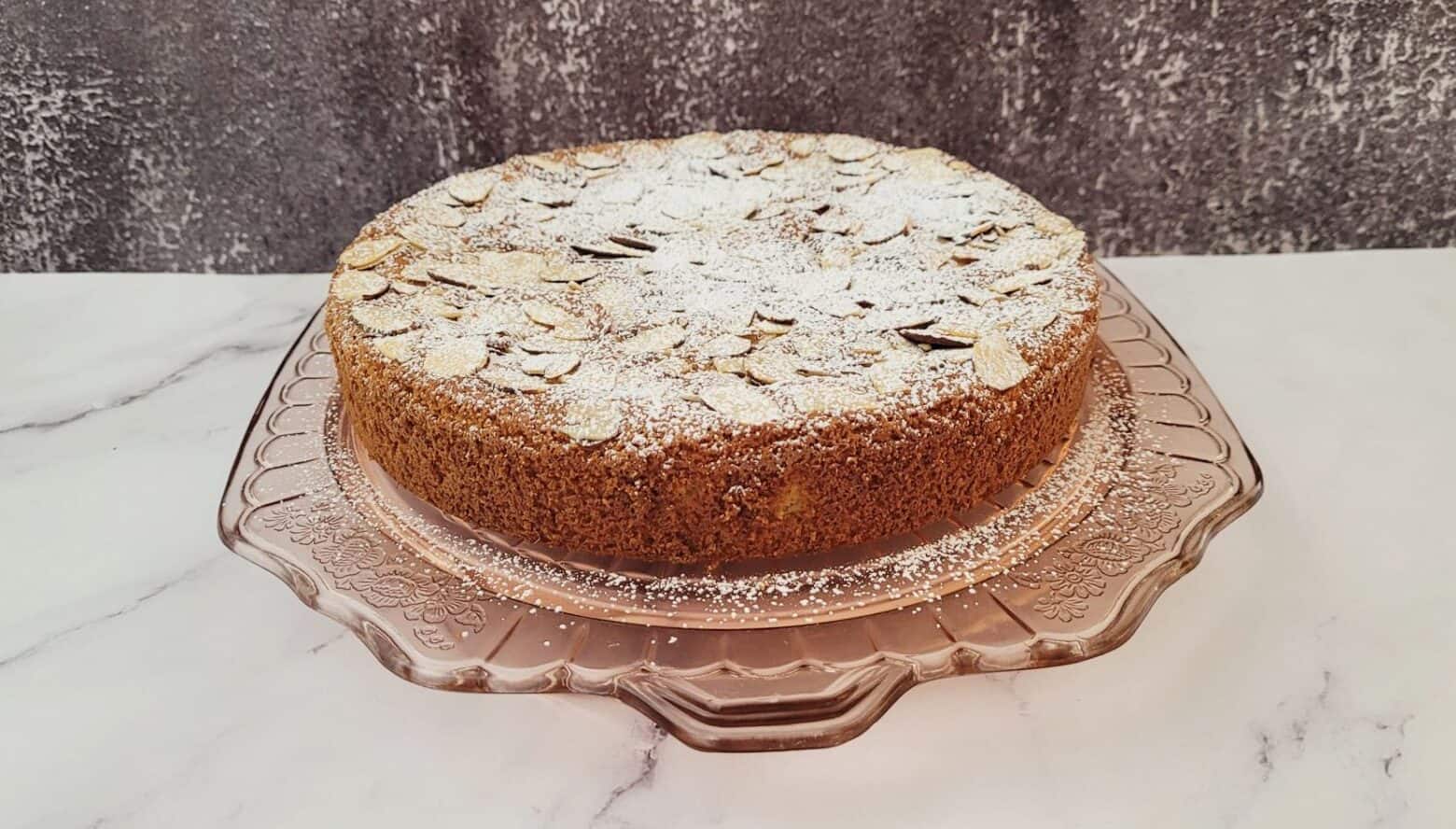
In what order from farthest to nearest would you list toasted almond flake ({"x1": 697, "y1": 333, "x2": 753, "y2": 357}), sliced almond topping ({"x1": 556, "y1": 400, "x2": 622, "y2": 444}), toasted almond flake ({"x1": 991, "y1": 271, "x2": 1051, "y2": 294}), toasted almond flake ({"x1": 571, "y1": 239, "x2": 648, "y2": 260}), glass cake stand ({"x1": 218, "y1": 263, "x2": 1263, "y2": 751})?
toasted almond flake ({"x1": 571, "y1": 239, "x2": 648, "y2": 260}) → toasted almond flake ({"x1": 991, "y1": 271, "x2": 1051, "y2": 294}) → toasted almond flake ({"x1": 697, "y1": 333, "x2": 753, "y2": 357}) → sliced almond topping ({"x1": 556, "y1": 400, "x2": 622, "y2": 444}) → glass cake stand ({"x1": 218, "y1": 263, "x2": 1263, "y2": 751})

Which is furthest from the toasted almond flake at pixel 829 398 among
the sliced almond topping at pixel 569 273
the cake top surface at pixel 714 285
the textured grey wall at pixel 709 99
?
the textured grey wall at pixel 709 99

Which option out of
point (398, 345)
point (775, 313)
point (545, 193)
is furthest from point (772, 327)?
point (545, 193)

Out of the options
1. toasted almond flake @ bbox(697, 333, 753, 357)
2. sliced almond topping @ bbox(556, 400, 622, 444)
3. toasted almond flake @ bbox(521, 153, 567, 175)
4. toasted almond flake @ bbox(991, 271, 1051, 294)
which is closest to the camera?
sliced almond topping @ bbox(556, 400, 622, 444)

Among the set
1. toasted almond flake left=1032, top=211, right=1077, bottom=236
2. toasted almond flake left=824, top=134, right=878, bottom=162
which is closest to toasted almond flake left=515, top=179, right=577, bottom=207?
toasted almond flake left=824, top=134, right=878, bottom=162

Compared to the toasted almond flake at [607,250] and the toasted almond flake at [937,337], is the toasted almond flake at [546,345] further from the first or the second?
the toasted almond flake at [937,337]

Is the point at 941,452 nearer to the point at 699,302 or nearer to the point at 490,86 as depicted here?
the point at 699,302

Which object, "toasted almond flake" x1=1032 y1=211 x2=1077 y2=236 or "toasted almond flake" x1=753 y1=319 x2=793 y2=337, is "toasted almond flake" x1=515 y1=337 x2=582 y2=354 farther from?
"toasted almond flake" x1=1032 y1=211 x2=1077 y2=236
